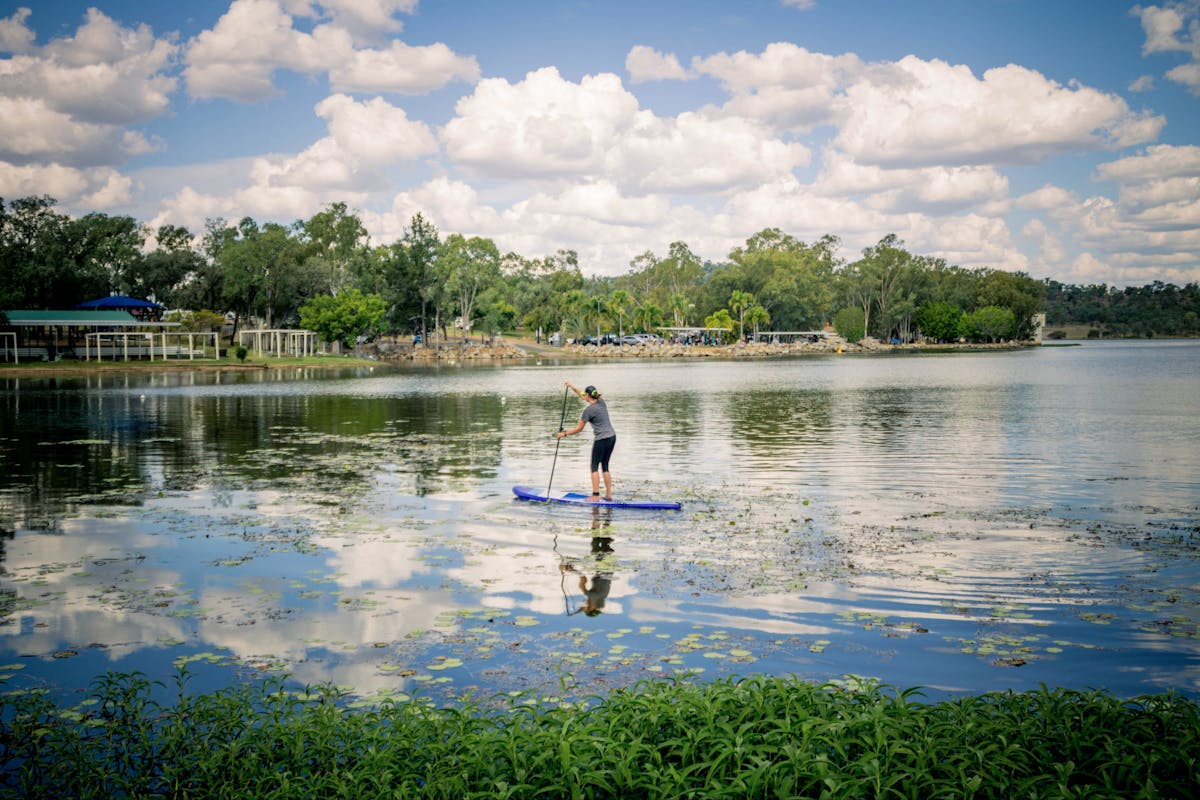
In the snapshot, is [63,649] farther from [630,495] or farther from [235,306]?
[235,306]

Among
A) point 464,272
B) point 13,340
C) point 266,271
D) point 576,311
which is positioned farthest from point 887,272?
point 13,340

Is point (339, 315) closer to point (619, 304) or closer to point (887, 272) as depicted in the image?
point (619, 304)

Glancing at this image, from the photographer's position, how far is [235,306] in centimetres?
12525

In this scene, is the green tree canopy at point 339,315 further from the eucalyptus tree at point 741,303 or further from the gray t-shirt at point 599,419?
the gray t-shirt at point 599,419

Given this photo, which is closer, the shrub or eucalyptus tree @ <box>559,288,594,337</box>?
eucalyptus tree @ <box>559,288,594,337</box>

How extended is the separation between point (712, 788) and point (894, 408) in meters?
40.8

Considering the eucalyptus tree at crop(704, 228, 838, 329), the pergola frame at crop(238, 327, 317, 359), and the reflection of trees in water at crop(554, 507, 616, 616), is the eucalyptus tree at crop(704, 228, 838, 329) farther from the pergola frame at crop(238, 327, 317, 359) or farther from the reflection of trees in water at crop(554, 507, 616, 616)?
the reflection of trees in water at crop(554, 507, 616, 616)

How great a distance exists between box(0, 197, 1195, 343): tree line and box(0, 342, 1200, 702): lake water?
8302 centimetres

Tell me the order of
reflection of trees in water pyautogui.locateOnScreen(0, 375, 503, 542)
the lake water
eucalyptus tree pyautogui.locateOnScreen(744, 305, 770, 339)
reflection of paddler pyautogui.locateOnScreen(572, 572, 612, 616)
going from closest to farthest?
the lake water → reflection of paddler pyautogui.locateOnScreen(572, 572, 612, 616) → reflection of trees in water pyautogui.locateOnScreen(0, 375, 503, 542) → eucalyptus tree pyautogui.locateOnScreen(744, 305, 770, 339)

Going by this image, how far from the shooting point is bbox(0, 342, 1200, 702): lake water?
9984 millimetres

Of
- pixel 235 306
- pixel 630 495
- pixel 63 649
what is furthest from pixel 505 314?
pixel 63 649

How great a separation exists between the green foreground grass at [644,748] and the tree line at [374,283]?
98.2 meters

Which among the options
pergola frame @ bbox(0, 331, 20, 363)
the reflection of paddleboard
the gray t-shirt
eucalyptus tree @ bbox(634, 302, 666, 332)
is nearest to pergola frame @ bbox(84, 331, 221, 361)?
pergola frame @ bbox(0, 331, 20, 363)

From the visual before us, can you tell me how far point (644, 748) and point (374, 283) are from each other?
132 metres
